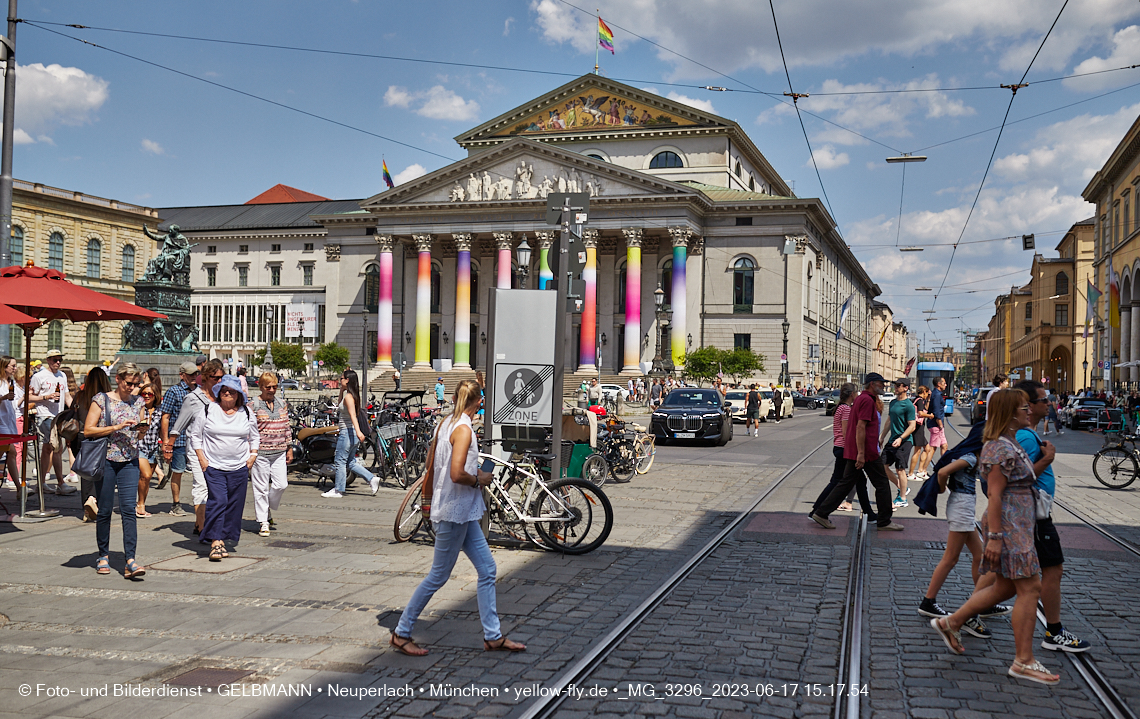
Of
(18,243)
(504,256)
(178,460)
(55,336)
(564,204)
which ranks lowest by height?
(178,460)

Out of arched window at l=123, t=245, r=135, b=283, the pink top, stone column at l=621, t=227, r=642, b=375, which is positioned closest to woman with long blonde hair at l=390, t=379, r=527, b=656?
the pink top

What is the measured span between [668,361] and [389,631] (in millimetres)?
55175

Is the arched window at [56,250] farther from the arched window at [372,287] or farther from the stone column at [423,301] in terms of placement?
the stone column at [423,301]

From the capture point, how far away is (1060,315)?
9288cm

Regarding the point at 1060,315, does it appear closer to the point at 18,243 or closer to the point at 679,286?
the point at 679,286

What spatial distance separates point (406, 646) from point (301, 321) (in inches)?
2653

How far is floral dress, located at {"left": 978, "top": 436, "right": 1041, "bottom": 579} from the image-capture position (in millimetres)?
5645

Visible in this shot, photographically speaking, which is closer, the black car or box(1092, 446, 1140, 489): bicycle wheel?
box(1092, 446, 1140, 489): bicycle wheel

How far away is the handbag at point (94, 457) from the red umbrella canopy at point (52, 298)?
2360mm

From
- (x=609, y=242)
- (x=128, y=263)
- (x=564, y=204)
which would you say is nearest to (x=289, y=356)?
(x=128, y=263)

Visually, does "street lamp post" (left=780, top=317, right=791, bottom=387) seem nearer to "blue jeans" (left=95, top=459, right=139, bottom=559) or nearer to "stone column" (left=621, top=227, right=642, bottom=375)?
"stone column" (left=621, top=227, right=642, bottom=375)

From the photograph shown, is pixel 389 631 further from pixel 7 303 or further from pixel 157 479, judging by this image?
pixel 157 479

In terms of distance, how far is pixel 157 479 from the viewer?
1561 centimetres

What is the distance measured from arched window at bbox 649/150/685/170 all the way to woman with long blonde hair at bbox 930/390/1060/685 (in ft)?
208
